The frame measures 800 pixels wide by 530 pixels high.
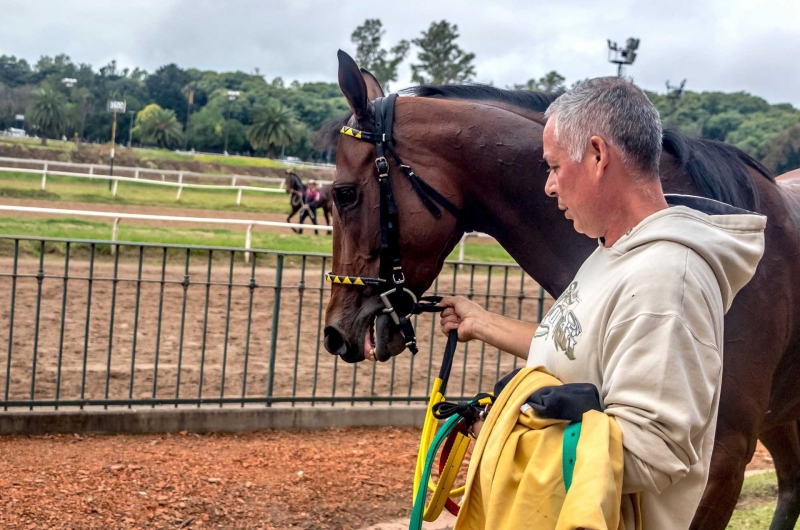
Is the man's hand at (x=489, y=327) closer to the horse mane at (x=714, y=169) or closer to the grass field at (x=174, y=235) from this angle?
the horse mane at (x=714, y=169)

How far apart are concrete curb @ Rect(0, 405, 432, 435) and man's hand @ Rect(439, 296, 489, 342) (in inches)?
173

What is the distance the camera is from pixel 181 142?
70938 millimetres

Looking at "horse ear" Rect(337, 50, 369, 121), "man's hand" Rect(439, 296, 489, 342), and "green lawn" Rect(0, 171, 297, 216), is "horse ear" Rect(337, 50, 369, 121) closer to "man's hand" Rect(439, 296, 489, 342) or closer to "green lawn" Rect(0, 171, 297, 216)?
"man's hand" Rect(439, 296, 489, 342)

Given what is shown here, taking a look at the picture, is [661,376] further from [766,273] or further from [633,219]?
[766,273]

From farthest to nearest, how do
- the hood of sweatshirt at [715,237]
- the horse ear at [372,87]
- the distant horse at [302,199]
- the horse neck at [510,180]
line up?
the distant horse at [302,199]
the horse ear at [372,87]
the horse neck at [510,180]
the hood of sweatshirt at [715,237]

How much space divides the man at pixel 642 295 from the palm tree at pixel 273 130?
6774 centimetres

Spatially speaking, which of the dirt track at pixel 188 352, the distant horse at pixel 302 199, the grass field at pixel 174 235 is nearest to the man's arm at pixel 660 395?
the dirt track at pixel 188 352

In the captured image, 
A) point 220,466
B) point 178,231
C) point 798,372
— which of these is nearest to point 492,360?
point 220,466

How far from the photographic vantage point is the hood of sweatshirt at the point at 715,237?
160cm

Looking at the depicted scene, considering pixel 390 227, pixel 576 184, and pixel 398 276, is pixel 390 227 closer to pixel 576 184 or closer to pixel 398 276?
pixel 398 276

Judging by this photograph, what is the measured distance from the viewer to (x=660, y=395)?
1.50 m

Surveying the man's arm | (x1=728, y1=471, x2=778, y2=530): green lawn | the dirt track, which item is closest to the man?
the man's arm

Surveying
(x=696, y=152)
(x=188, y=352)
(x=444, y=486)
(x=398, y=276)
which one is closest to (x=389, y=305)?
(x=398, y=276)

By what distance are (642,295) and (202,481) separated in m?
4.29
